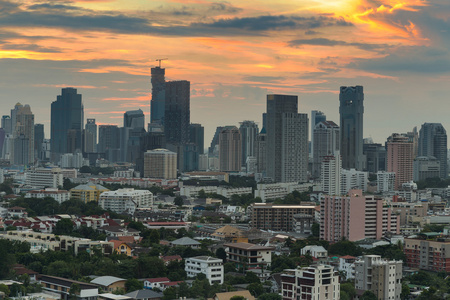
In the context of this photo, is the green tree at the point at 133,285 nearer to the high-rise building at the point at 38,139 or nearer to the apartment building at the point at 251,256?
the apartment building at the point at 251,256

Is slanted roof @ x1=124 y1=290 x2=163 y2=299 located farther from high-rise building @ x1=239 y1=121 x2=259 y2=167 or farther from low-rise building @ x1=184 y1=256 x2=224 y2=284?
high-rise building @ x1=239 y1=121 x2=259 y2=167

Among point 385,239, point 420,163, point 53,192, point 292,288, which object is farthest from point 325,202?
point 420,163

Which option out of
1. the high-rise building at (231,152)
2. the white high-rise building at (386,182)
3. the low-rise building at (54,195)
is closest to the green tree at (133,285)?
the low-rise building at (54,195)

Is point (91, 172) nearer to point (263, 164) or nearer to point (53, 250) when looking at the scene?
point (263, 164)

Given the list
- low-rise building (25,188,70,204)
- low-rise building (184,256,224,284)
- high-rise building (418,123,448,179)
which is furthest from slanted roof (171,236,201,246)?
high-rise building (418,123,448,179)

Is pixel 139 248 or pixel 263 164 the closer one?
pixel 139 248

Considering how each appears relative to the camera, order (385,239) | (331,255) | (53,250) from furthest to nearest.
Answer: (385,239), (331,255), (53,250)
